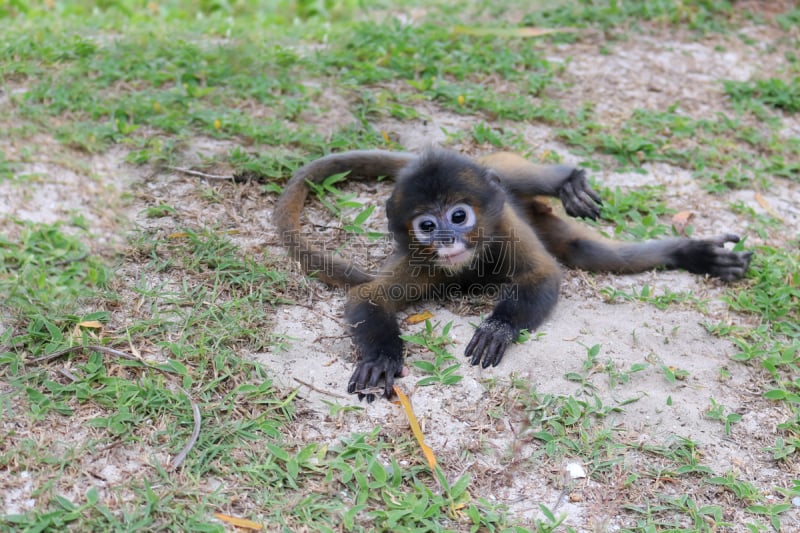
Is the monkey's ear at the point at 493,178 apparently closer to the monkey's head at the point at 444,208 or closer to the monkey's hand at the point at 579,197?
the monkey's head at the point at 444,208

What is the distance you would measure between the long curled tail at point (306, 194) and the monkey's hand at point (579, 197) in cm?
89

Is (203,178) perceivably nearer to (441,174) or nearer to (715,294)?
(441,174)

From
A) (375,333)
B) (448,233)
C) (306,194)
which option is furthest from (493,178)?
(306,194)

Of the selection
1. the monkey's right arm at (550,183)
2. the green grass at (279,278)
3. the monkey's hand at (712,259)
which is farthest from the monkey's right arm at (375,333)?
the monkey's hand at (712,259)

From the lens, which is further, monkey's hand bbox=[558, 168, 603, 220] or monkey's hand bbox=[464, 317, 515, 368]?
monkey's hand bbox=[558, 168, 603, 220]

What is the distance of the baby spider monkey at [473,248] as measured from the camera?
4.06m

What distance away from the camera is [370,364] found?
150 inches

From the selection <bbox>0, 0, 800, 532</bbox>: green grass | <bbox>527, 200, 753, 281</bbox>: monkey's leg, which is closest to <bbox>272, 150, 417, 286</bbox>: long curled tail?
<bbox>0, 0, 800, 532</bbox>: green grass

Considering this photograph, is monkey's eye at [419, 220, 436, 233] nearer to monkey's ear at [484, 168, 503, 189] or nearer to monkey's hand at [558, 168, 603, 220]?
monkey's ear at [484, 168, 503, 189]

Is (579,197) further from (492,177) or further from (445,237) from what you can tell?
(445,237)

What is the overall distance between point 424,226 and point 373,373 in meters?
0.82

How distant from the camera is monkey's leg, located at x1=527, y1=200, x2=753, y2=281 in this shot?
4727 mm

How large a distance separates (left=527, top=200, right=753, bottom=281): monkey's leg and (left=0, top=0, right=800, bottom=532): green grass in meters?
0.18

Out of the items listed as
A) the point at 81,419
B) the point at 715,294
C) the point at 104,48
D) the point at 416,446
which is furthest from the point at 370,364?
the point at 104,48
